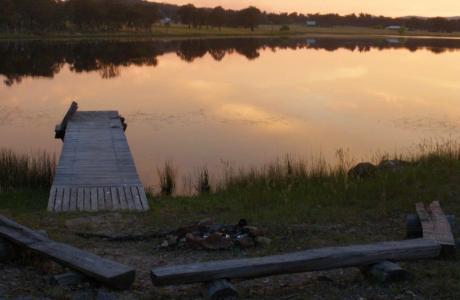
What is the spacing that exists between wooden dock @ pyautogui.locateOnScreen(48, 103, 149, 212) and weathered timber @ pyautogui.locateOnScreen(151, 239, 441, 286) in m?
3.89

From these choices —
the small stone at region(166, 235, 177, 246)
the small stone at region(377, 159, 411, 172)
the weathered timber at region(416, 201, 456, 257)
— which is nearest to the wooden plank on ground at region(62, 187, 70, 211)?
the small stone at region(166, 235, 177, 246)

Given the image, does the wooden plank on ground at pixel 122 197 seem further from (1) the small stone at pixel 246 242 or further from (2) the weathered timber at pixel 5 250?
(2) the weathered timber at pixel 5 250

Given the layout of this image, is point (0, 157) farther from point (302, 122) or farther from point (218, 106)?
point (218, 106)

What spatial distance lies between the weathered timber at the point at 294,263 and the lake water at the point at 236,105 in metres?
7.23

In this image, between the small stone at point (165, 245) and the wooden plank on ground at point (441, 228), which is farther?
the small stone at point (165, 245)

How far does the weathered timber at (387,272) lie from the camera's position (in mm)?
4934

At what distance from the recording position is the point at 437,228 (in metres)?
5.95

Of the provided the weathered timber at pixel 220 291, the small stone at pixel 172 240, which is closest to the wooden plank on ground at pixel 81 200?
the small stone at pixel 172 240

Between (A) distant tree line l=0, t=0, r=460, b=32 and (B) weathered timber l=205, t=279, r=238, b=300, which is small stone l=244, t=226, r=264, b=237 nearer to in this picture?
(B) weathered timber l=205, t=279, r=238, b=300

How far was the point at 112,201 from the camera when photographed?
8742 mm

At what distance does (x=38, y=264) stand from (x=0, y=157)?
292 inches

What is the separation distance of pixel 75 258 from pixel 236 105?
18116 mm

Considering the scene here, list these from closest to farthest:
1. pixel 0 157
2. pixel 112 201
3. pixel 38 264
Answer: pixel 38 264 → pixel 112 201 → pixel 0 157

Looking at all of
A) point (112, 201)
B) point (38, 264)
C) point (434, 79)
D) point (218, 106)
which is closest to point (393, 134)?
point (218, 106)
